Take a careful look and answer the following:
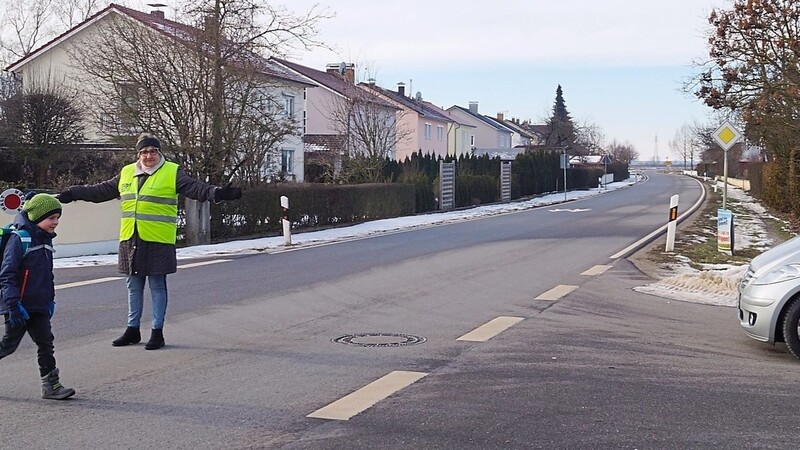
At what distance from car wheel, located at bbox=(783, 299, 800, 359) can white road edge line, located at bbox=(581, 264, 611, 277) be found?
680 cm

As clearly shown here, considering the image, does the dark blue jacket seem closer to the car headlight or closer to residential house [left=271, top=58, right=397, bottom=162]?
the car headlight

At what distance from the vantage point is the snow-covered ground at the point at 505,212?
1251 cm

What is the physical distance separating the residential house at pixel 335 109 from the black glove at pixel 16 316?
27770 millimetres

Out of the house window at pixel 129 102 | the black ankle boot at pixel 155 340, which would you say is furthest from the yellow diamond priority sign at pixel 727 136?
the black ankle boot at pixel 155 340

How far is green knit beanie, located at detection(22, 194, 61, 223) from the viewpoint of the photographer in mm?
6320

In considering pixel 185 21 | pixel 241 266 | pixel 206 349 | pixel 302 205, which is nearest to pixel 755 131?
pixel 302 205

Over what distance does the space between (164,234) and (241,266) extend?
7575 mm

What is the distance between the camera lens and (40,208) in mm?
6328

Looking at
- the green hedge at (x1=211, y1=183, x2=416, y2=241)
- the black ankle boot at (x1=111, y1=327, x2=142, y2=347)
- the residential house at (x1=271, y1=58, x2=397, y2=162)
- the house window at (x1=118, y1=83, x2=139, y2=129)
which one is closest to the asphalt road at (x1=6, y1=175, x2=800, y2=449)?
the black ankle boot at (x1=111, y1=327, x2=142, y2=347)

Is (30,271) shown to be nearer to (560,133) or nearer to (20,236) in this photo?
(20,236)

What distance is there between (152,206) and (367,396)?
118 inches

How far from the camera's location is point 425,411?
19.7 feet

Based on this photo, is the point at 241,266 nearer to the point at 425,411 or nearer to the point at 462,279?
the point at 462,279

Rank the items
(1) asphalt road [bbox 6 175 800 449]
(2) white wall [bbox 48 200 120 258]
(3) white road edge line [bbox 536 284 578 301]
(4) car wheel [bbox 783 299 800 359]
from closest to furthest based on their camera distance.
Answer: (1) asphalt road [bbox 6 175 800 449] → (4) car wheel [bbox 783 299 800 359] → (3) white road edge line [bbox 536 284 578 301] → (2) white wall [bbox 48 200 120 258]
